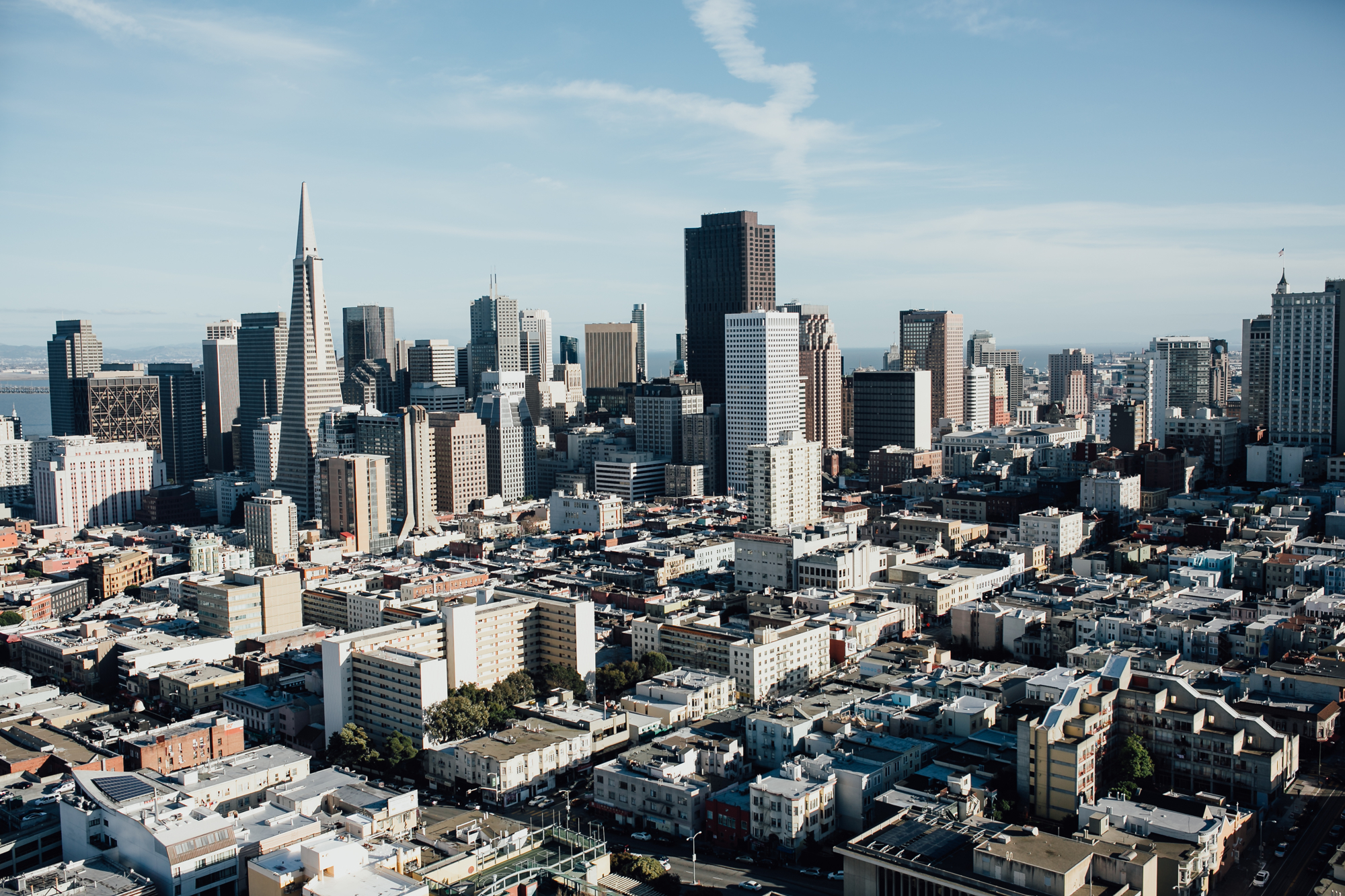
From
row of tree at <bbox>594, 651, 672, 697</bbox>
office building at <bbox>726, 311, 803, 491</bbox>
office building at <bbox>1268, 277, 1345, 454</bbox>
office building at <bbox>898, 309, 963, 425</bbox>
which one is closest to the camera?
row of tree at <bbox>594, 651, 672, 697</bbox>

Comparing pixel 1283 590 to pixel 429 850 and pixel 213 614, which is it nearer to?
pixel 429 850

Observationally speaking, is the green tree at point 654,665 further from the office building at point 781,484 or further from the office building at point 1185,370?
the office building at point 1185,370

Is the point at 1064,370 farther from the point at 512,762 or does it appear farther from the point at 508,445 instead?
the point at 512,762

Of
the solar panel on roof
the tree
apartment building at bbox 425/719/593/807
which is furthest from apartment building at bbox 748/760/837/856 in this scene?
the solar panel on roof

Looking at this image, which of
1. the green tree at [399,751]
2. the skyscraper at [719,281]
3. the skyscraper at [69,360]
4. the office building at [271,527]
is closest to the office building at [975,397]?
the skyscraper at [719,281]

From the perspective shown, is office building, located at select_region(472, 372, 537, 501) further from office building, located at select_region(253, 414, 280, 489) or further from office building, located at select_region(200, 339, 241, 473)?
office building, located at select_region(200, 339, 241, 473)

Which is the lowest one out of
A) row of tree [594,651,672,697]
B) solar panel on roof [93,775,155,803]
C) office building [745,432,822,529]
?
row of tree [594,651,672,697]
